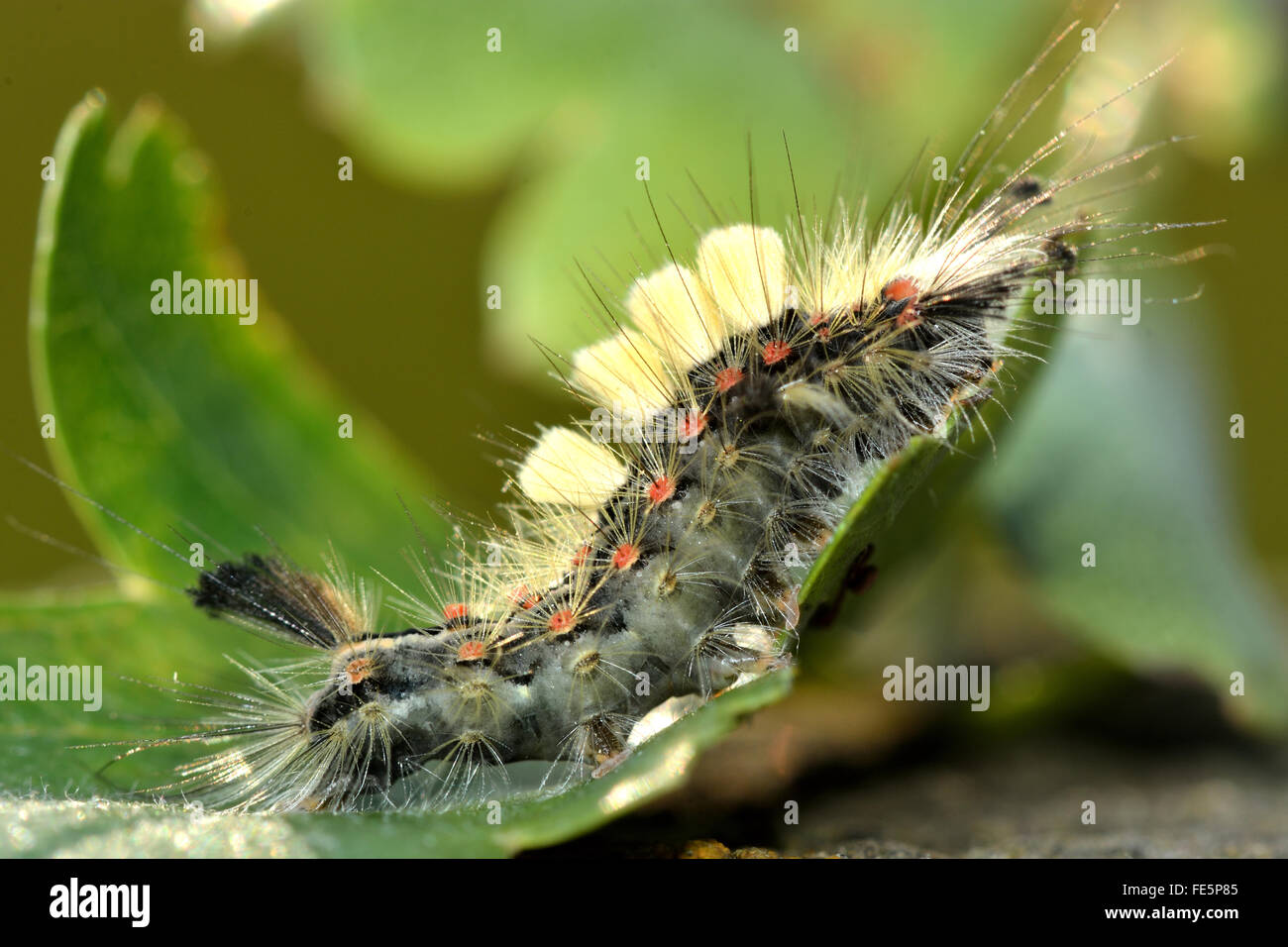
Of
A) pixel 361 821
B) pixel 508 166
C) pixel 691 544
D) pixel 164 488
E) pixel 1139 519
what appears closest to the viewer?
pixel 361 821

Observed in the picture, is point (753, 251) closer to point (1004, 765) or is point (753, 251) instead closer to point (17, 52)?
point (1004, 765)

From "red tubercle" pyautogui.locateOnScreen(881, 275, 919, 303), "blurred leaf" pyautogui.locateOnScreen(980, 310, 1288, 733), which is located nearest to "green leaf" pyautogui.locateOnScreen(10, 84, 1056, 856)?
"red tubercle" pyautogui.locateOnScreen(881, 275, 919, 303)

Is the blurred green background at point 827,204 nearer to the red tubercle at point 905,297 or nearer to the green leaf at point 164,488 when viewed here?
the green leaf at point 164,488

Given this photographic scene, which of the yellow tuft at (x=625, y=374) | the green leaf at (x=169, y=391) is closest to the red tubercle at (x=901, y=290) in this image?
the yellow tuft at (x=625, y=374)

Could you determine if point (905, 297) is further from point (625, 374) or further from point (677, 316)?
point (625, 374)

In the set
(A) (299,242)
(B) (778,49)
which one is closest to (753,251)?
(B) (778,49)

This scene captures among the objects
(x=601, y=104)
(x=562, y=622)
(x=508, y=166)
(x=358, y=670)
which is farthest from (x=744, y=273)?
(x=508, y=166)
